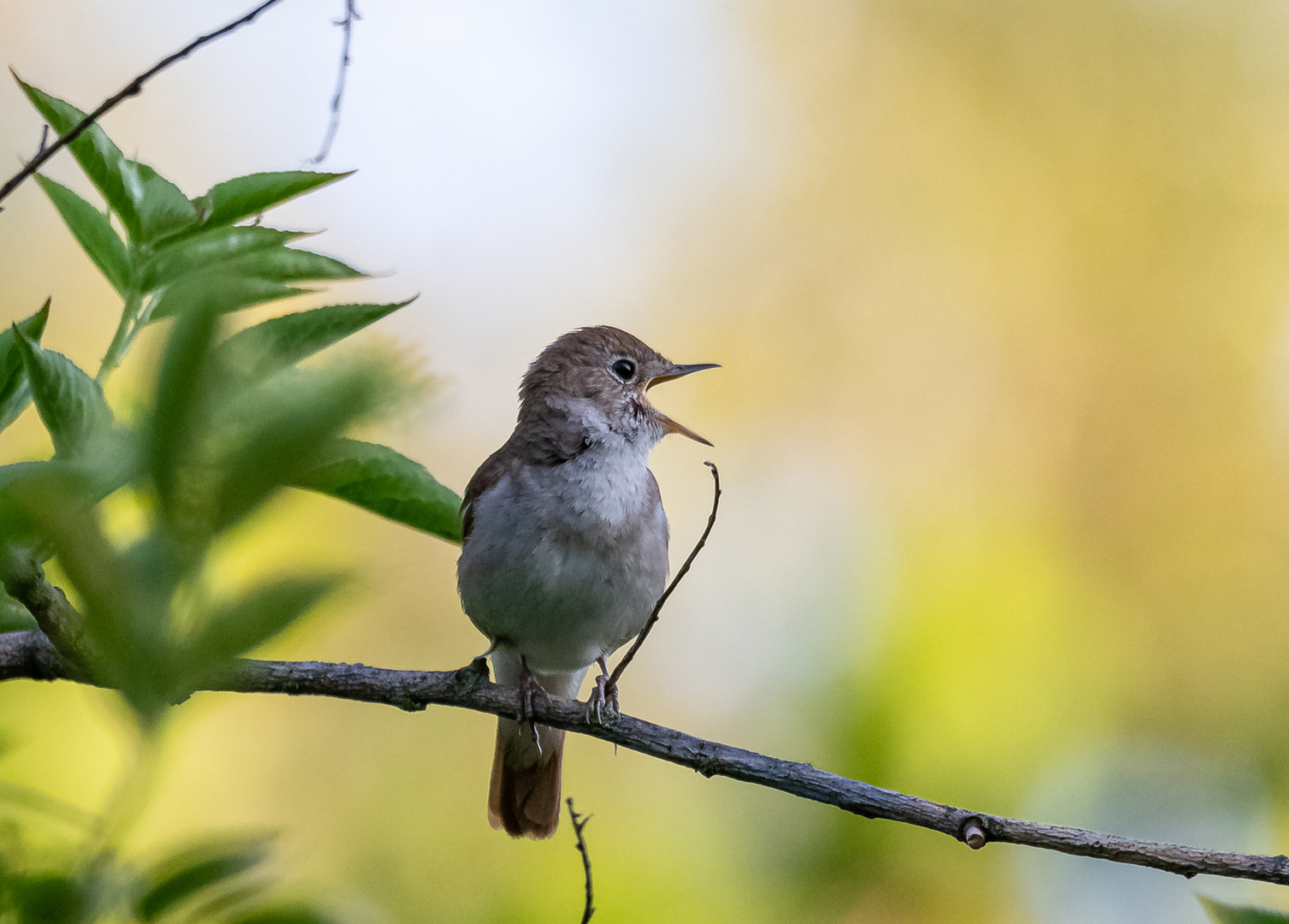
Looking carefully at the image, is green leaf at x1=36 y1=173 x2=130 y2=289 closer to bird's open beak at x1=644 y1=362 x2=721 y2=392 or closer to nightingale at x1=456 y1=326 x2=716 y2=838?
nightingale at x1=456 y1=326 x2=716 y2=838

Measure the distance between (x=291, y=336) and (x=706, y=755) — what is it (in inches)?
52.7

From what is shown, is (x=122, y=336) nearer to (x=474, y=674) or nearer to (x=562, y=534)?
(x=474, y=674)

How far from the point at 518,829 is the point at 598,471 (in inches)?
54.7

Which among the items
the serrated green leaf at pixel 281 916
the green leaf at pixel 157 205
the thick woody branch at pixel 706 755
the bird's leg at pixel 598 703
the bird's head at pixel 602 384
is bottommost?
the serrated green leaf at pixel 281 916

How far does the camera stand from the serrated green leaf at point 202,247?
1.15 meters

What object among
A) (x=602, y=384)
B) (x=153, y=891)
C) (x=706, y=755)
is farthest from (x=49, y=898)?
(x=602, y=384)

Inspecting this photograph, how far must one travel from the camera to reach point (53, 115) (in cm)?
133

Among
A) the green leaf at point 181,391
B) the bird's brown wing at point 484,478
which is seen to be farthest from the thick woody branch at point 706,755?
the bird's brown wing at point 484,478

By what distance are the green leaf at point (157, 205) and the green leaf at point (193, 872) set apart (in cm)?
84

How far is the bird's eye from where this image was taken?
153 inches

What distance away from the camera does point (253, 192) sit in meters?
1.35

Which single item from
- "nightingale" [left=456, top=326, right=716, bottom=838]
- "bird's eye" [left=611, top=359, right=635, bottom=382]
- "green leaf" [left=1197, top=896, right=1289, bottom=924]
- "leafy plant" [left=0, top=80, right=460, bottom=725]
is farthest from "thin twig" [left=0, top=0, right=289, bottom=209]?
"bird's eye" [left=611, top=359, right=635, bottom=382]

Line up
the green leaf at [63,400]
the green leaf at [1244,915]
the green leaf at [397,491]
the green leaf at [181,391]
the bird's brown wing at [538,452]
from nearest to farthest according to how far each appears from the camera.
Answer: the green leaf at [181,391] < the green leaf at [1244,915] < the green leaf at [63,400] < the green leaf at [397,491] < the bird's brown wing at [538,452]

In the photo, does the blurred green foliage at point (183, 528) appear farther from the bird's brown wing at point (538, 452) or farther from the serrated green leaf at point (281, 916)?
the bird's brown wing at point (538, 452)
